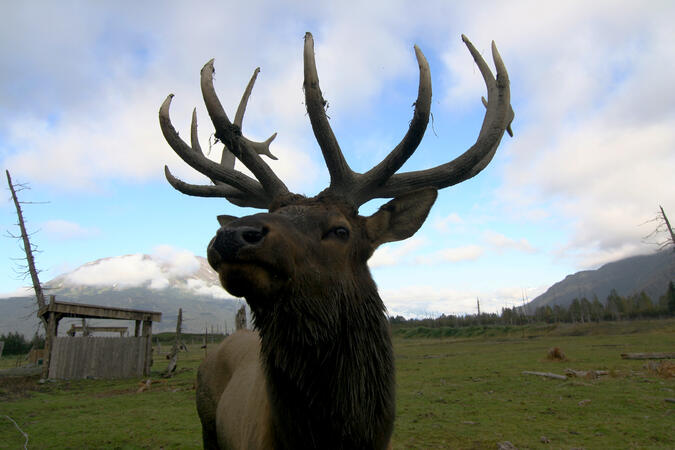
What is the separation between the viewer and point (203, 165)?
13.2 feet

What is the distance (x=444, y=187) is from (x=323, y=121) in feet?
4.81

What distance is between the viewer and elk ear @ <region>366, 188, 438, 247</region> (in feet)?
11.9

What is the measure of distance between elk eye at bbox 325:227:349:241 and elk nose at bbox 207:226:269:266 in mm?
798

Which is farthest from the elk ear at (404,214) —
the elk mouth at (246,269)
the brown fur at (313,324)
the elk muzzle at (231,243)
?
the elk muzzle at (231,243)

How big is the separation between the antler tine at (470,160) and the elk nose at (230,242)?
5.94 feet

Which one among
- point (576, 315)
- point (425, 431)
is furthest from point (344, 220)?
Answer: point (576, 315)

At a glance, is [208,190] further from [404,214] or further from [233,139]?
[404,214]

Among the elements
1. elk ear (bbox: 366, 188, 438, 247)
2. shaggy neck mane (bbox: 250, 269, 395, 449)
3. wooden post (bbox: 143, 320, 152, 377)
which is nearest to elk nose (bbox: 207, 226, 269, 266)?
shaggy neck mane (bbox: 250, 269, 395, 449)

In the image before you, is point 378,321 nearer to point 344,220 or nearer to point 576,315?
point 344,220

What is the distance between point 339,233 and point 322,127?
3.54ft

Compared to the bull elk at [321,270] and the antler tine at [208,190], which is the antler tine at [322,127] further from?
the antler tine at [208,190]

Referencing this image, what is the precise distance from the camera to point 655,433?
655cm

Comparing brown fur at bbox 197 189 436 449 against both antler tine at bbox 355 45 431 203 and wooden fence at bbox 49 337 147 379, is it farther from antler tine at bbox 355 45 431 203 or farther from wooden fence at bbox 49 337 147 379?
wooden fence at bbox 49 337 147 379

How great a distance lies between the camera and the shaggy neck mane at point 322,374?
8.41 feet
